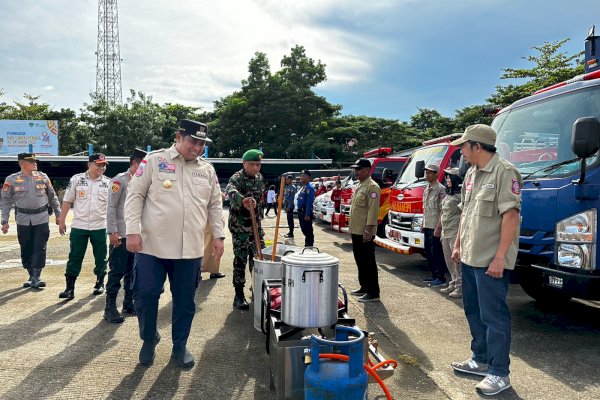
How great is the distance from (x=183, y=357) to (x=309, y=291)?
1398 millimetres

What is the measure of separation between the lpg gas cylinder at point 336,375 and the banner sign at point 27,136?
3949 centimetres

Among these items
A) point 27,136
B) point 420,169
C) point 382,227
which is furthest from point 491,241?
point 27,136

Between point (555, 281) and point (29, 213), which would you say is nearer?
point (555, 281)

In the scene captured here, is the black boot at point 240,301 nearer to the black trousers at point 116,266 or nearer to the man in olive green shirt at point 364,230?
the black trousers at point 116,266

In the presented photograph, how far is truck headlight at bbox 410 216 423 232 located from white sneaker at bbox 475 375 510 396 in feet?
13.8

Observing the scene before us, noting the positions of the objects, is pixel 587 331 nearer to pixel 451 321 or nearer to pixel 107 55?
pixel 451 321

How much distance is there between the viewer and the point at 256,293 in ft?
14.0

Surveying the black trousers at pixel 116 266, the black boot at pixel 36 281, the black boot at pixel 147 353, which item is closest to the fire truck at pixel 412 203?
the black trousers at pixel 116 266

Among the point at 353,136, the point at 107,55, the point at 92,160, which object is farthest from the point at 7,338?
the point at 107,55

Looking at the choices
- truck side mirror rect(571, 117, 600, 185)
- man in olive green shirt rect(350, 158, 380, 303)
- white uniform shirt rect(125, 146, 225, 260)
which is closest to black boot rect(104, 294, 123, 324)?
white uniform shirt rect(125, 146, 225, 260)

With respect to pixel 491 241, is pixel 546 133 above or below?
above

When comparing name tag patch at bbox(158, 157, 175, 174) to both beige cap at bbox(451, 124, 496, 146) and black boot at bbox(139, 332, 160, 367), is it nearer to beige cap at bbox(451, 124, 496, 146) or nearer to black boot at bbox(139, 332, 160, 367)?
black boot at bbox(139, 332, 160, 367)

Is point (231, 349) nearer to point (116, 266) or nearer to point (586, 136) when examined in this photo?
point (116, 266)

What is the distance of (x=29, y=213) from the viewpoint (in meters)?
6.48
